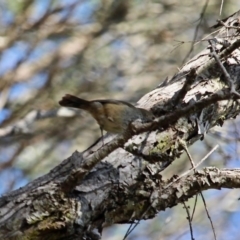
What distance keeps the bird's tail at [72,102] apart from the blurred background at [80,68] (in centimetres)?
192

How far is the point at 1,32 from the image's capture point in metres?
3.31

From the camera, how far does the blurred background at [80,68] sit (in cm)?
327

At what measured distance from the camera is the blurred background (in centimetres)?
327

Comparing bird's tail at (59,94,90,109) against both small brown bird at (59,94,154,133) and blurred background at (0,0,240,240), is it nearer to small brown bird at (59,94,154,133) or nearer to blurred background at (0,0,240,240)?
small brown bird at (59,94,154,133)

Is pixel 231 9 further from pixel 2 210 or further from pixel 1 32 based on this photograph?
pixel 2 210

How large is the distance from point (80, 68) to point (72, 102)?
86.4 inches

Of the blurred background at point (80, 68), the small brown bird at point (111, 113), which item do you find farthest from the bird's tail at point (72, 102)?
the blurred background at point (80, 68)

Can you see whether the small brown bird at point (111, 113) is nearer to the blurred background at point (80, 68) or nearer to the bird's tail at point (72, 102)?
the bird's tail at point (72, 102)

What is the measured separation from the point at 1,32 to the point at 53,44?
31 cm

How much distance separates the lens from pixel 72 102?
1237 millimetres

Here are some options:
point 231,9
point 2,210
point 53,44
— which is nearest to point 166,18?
point 231,9

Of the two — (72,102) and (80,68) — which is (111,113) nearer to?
(72,102)

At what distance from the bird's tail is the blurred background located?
192 cm

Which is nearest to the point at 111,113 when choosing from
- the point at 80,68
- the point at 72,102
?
the point at 72,102
